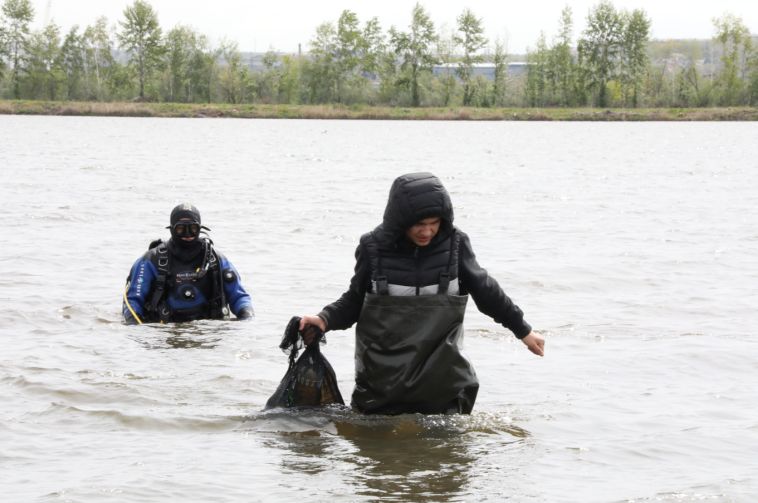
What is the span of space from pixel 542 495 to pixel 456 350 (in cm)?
95

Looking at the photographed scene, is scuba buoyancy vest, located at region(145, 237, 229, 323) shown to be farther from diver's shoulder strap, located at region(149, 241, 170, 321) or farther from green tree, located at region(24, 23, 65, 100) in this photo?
green tree, located at region(24, 23, 65, 100)

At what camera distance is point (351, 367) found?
9.92 m

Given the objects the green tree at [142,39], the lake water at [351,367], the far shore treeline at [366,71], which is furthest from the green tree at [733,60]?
the lake water at [351,367]

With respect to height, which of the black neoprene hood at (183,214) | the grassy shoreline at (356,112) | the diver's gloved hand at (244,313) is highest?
the grassy shoreline at (356,112)

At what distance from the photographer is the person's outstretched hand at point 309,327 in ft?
22.3

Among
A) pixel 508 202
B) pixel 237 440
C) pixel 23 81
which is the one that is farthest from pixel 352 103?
pixel 237 440

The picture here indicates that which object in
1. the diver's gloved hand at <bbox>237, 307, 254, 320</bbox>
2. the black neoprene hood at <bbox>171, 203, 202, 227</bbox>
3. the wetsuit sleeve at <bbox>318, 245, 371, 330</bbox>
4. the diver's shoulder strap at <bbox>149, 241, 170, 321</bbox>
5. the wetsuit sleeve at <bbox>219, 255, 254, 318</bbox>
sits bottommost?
the diver's gloved hand at <bbox>237, 307, 254, 320</bbox>

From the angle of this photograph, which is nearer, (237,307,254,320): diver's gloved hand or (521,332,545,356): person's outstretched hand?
(521,332,545,356): person's outstretched hand

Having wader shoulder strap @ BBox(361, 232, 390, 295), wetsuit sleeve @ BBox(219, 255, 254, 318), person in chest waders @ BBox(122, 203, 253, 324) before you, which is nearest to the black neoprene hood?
person in chest waders @ BBox(122, 203, 253, 324)

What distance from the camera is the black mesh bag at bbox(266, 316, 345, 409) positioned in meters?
7.17

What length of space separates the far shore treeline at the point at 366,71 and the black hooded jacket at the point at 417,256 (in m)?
104

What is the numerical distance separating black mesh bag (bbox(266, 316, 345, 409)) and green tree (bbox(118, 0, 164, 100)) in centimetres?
11682

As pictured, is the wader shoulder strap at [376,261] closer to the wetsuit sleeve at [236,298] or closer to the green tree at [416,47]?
the wetsuit sleeve at [236,298]

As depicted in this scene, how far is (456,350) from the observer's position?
21.5 ft
